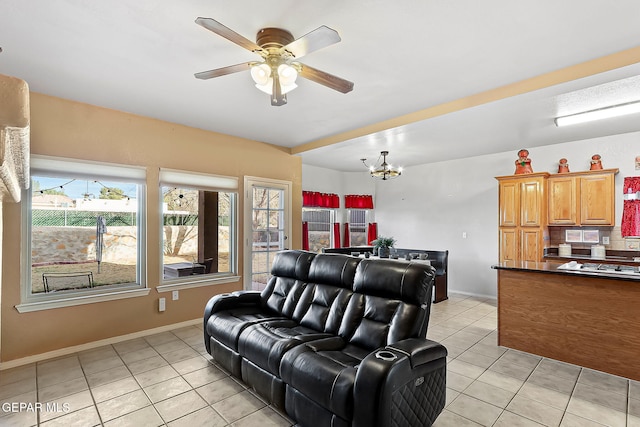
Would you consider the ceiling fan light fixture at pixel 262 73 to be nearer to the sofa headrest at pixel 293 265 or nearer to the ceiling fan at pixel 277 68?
the ceiling fan at pixel 277 68

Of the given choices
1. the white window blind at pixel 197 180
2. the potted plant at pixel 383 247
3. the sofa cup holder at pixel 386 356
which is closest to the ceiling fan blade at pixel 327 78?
the sofa cup holder at pixel 386 356

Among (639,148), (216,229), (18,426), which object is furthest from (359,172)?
(18,426)

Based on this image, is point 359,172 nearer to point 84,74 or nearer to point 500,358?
point 500,358

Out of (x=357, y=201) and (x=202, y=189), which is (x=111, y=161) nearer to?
(x=202, y=189)

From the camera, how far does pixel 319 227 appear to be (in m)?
7.32

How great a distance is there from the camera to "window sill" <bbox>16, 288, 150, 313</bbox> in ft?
10.1

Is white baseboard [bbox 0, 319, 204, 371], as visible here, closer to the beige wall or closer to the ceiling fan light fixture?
the beige wall

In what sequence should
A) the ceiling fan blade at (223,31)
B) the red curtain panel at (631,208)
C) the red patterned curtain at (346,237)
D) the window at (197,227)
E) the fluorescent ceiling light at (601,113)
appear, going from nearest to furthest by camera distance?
the ceiling fan blade at (223,31), the fluorescent ceiling light at (601,113), the window at (197,227), the red curtain panel at (631,208), the red patterned curtain at (346,237)

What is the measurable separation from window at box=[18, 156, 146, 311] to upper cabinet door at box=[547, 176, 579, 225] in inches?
233

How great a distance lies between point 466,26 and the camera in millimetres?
2080

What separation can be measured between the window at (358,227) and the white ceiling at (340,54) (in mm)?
3845

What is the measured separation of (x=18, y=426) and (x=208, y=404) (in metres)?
1.22

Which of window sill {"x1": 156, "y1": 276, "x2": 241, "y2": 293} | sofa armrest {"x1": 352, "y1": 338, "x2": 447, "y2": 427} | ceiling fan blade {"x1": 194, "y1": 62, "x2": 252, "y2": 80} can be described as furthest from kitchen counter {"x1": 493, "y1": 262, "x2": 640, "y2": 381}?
window sill {"x1": 156, "y1": 276, "x2": 241, "y2": 293}

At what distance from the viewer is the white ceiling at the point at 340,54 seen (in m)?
1.93
